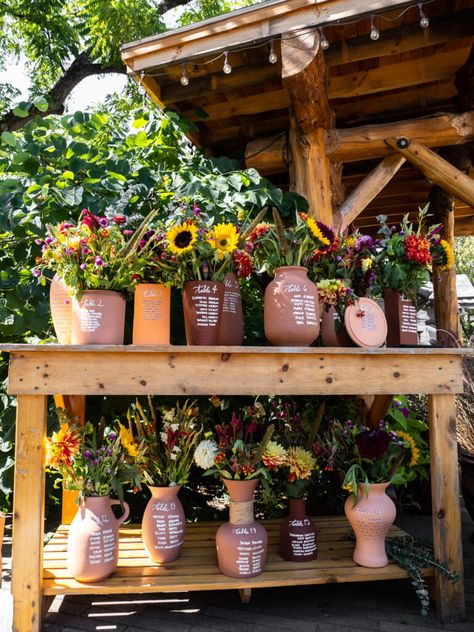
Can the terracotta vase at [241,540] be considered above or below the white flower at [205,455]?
below

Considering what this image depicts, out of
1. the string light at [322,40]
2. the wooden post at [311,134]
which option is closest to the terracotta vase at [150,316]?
the wooden post at [311,134]

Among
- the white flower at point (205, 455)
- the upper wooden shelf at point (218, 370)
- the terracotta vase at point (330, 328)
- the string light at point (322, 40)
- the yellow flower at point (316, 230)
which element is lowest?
the white flower at point (205, 455)

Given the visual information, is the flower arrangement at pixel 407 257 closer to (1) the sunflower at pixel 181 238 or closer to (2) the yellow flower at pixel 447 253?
(2) the yellow flower at pixel 447 253

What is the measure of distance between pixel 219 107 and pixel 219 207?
113 centimetres

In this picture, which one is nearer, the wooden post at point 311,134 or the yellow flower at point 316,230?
the yellow flower at point 316,230

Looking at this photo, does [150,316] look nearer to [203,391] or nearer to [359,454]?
[203,391]

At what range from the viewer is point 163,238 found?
179 centimetres

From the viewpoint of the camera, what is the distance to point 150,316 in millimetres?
1796

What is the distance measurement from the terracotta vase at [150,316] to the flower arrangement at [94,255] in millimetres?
60

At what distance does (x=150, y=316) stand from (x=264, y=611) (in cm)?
112

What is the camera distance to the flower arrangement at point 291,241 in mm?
1875

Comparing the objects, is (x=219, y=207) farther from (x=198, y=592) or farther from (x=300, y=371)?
(x=198, y=592)

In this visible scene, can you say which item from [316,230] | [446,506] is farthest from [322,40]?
[446,506]

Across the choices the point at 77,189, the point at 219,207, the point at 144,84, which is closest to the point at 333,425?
the point at 219,207
